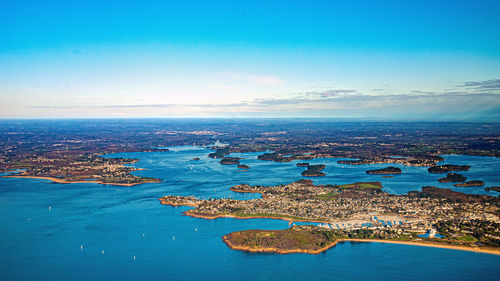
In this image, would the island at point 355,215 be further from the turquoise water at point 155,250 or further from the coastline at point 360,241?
the turquoise water at point 155,250

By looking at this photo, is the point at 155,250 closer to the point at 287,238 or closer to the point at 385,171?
the point at 287,238

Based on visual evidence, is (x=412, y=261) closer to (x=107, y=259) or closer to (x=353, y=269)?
(x=353, y=269)

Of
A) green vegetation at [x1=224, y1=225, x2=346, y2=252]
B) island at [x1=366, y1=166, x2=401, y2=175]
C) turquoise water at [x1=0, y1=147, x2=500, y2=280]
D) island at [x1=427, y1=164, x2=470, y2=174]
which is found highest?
island at [x1=427, y1=164, x2=470, y2=174]

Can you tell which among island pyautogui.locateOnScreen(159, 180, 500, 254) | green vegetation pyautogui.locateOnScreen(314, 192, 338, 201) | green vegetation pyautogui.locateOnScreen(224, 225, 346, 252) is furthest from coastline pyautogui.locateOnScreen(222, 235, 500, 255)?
green vegetation pyautogui.locateOnScreen(314, 192, 338, 201)

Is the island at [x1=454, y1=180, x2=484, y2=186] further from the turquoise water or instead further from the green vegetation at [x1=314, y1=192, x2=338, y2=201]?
the green vegetation at [x1=314, y1=192, x2=338, y2=201]

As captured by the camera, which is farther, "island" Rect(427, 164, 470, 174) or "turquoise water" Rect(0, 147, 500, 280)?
"island" Rect(427, 164, 470, 174)

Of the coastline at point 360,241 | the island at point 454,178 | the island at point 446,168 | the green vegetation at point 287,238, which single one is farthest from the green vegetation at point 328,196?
the island at point 446,168

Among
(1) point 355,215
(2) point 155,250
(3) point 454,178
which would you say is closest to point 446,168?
(3) point 454,178
